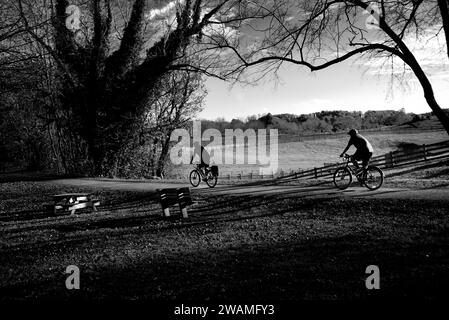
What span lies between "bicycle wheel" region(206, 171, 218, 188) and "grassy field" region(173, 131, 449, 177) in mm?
34258

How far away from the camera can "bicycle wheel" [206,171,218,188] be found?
53.6 ft

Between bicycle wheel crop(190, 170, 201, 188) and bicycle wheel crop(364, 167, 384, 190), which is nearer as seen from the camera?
bicycle wheel crop(364, 167, 384, 190)

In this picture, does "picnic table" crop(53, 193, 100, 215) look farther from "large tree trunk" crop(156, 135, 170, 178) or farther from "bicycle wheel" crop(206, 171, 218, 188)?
"large tree trunk" crop(156, 135, 170, 178)

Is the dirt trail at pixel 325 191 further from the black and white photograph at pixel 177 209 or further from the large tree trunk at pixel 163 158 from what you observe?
the large tree trunk at pixel 163 158

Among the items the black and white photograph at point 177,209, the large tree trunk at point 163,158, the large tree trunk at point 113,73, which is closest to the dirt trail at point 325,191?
the black and white photograph at point 177,209

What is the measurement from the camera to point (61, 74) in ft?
76.9

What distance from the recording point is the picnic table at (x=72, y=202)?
13.3 m

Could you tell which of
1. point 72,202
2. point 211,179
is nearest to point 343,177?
point 211,179

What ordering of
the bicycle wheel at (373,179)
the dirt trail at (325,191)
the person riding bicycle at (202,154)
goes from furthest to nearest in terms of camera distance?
the person riding bicycle at (202,154) < the bicycle wheel at (373,179) < the dirt trail at (325,191)

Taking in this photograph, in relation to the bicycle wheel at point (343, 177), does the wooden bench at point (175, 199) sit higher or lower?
lower

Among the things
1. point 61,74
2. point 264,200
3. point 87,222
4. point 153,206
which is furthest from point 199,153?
point 61,74

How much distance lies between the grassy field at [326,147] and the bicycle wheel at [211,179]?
3426cm

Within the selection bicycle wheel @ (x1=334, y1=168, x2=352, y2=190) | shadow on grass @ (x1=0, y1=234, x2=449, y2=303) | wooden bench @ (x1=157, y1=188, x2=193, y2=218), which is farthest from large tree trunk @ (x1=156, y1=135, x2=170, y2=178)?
shadow on grass @ (x1=0, y1=234, x2=449, y2=303)

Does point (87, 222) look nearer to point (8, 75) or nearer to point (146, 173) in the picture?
point (8, 75)
